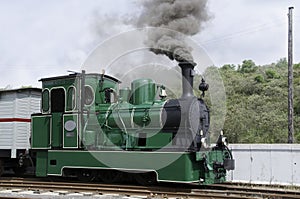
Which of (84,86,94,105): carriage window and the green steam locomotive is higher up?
→ (84,86,94,105): carriage window

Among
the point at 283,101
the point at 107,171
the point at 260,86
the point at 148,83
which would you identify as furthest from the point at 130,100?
the point at 260,86

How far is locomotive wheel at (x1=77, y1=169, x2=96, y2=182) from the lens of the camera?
11.1m

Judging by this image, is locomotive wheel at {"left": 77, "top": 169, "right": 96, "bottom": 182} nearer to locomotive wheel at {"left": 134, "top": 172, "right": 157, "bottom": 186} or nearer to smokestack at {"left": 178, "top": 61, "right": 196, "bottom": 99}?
locomotive wheel at {"left": 134, "top": 172, "right": 157, "bottom": 186}

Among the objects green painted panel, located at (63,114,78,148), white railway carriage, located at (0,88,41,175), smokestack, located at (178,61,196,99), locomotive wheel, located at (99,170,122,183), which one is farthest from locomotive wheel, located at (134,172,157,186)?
white railway carriage, located at (0,88,41,175)

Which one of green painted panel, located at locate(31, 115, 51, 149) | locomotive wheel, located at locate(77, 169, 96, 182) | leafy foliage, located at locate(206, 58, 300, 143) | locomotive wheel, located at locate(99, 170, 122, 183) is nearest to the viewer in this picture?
locomotive wheel, located at locate(99, 170, 122, 183)

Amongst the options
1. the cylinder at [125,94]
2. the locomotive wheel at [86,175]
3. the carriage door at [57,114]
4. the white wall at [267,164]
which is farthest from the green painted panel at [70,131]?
the white wall at [267,164]

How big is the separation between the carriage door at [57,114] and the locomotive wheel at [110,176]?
1.53 meters

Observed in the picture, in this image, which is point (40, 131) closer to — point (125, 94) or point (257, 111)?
point (125, 94)

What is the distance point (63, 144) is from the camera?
36.8 feet

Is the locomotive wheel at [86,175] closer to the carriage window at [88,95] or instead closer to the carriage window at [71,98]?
the carriage window at [71,98]

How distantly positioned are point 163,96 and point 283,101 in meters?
19.4

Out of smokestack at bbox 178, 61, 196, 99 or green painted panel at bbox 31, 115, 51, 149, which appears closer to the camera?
smokestack at bbox 178, 61, 196, 99

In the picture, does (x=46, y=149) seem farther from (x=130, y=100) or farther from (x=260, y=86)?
(x=260, y=86)

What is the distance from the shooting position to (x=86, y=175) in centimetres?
1133
